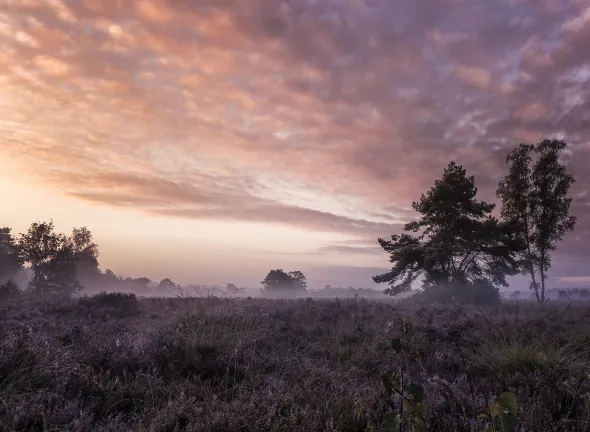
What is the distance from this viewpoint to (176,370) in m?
5.50

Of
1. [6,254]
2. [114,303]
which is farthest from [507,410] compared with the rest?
[6,254]

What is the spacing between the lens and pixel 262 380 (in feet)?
16.4

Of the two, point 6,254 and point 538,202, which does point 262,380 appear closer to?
point 538,202

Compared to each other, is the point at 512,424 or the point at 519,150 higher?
the point at 519,150

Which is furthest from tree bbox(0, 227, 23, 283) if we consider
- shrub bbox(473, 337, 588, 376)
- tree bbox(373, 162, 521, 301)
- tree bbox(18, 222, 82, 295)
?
shrub bbox(473, 337, 588, 376)

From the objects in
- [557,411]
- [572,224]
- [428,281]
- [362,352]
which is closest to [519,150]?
[572,224]

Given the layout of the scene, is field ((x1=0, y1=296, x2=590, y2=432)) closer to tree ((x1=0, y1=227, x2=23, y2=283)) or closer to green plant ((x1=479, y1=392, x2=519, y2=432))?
green plant ((x1=479, y1=392, x2=519, y2=432))

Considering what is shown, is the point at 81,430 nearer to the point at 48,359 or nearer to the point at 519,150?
the point at 48,359

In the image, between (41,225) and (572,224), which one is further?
(41,225)

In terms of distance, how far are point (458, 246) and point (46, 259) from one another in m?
42.9

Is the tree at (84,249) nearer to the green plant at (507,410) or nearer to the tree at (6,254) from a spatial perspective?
the tree at (6,254)

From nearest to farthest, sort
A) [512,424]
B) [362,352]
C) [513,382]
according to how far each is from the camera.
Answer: [512,424] → [513,382] → [362,352]

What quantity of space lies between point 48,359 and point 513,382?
6584mm

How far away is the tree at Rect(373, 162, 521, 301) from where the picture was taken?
26719 mm
